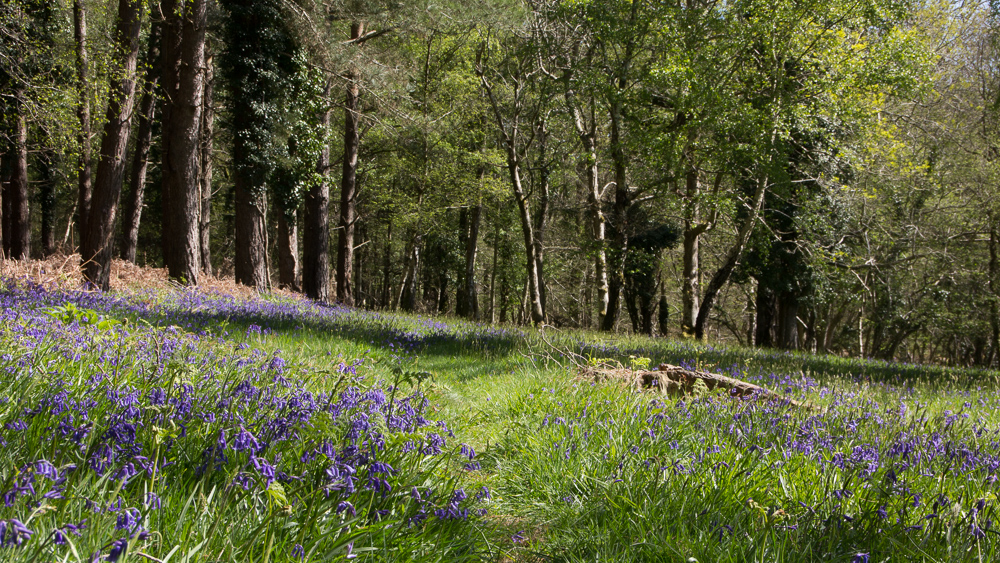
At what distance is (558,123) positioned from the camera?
978 inches

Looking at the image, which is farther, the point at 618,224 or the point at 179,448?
the point at 618,224

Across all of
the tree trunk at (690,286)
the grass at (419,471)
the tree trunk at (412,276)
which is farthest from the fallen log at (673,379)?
the tree trunk at (412,276)

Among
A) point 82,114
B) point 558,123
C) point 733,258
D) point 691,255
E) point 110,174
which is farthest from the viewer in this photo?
point 558,123

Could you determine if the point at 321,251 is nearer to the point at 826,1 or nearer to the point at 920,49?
the point at 826,1

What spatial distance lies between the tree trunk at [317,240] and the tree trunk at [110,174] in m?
7.20

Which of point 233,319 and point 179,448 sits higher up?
point 233,319

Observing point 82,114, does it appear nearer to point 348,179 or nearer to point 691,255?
point 348,179

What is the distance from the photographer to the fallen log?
252 inches

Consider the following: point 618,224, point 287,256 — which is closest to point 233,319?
point 287,256

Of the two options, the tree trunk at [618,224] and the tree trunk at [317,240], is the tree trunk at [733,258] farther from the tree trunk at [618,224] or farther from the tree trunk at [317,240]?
the tree trunk at [317,240]

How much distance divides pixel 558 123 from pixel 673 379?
761 inches

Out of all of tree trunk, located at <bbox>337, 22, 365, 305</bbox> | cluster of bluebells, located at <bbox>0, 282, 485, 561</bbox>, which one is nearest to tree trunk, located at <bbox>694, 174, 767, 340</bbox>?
tree trunk, located at <bbox>337, 22, 365, 305</bbox>

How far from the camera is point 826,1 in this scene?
586 inches

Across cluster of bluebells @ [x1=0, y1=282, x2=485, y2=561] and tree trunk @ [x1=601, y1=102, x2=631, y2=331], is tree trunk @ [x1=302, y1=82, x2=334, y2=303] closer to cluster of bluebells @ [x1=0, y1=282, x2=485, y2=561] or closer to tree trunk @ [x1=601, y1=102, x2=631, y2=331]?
tree trunk @ [x1=601, y1=102, x2=631, y2=331]
